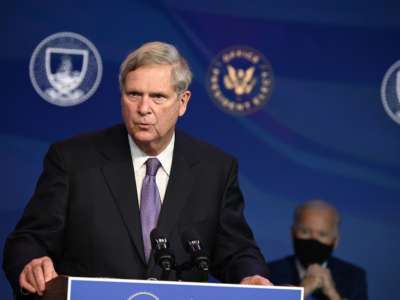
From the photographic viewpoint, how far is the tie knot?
11.1ft

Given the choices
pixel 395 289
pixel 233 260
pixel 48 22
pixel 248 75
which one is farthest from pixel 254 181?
pixel 233 260

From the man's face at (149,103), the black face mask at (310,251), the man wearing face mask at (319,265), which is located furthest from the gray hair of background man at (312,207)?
the man's face at (149,103)

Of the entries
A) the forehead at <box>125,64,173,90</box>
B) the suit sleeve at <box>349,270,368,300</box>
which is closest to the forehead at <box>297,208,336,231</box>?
the suit sleeve at <box>349,270,368,300</box>

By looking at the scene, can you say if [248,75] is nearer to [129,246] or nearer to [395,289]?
[395,289]

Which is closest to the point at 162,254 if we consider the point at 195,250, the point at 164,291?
the point at 195,250

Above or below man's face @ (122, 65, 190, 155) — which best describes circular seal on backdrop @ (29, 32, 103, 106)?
above

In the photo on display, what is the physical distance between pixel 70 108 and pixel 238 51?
32.9 inches

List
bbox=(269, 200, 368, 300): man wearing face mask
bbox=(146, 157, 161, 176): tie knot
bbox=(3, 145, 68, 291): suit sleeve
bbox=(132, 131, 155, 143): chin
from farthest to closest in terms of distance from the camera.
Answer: bbox=(269, 200, 368, 300): man wearing face mask → bbox=(146, 157, 161, 176): tie knot → bbox=(132, 131, 155, 143): chin → bbox=(3, 145, 68, 291): suit sleeve

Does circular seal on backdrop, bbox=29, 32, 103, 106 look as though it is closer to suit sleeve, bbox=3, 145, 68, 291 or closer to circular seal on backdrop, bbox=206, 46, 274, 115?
circular seal on backdrop, bbox=206, 46, 274, 115

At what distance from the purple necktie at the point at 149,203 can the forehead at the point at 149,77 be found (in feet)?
0.96

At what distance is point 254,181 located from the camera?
194 inches

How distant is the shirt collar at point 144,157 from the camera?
3402mm

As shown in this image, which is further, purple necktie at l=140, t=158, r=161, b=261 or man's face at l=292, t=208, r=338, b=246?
man's face at l=292, t=208, r=338, b=246

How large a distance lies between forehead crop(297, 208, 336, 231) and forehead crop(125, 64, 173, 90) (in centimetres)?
189
